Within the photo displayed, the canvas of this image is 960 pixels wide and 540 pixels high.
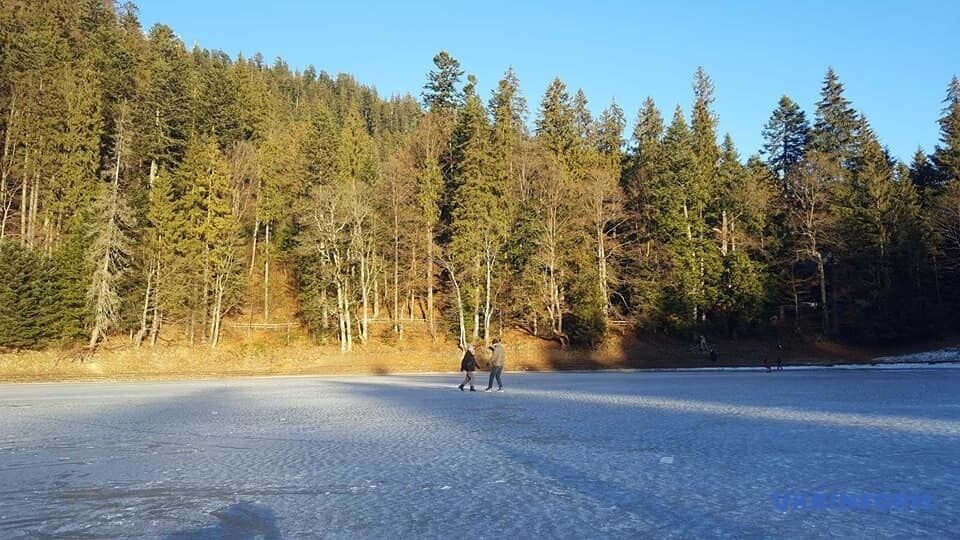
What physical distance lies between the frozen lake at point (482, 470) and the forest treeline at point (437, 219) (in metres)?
31.8

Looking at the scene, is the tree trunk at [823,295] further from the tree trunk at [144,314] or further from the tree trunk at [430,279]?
the tree trunk at [144,314]

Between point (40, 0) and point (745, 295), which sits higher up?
point (40, 0)

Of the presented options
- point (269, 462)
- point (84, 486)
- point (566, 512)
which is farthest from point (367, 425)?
point (566, 512)

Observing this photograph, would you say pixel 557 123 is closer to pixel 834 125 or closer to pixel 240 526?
pixel 834 125

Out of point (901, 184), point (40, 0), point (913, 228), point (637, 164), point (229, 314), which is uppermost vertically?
point (40, 0)

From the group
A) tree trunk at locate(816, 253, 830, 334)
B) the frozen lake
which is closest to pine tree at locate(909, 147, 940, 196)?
tree trunk at locate(816, 253, 830, 334)

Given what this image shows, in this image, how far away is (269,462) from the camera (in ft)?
31.9

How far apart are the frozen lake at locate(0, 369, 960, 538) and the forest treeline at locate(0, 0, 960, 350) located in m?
31.8

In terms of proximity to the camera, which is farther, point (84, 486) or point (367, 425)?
point (367, 425)

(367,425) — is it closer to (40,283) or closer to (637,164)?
(40,283)

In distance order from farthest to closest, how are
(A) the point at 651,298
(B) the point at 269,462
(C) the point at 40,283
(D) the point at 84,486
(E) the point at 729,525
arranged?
(A) the point at 651,298, (C) the point at 40,283, (B) the point at 269,462, (D) the point at 84,486, (E) the point at 729,525

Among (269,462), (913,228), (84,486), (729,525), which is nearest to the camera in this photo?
(729,525)

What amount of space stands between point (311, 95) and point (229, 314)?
9766 cm

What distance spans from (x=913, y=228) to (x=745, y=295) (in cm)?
1685
